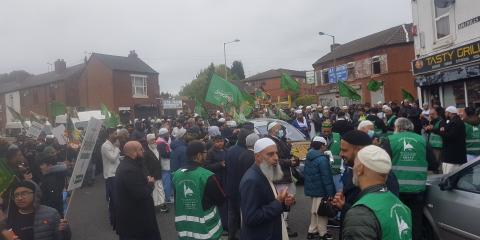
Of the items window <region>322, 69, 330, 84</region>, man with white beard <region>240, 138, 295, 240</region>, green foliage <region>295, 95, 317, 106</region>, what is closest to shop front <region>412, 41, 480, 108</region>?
man with white beard <region>240, 138, 295, 240</region>

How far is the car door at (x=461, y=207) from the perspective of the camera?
4555mm

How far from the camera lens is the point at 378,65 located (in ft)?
129

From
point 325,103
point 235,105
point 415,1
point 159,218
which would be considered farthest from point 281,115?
point 325,103

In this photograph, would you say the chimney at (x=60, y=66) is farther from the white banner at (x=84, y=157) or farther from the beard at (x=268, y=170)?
the beard at (x=268, y=170)

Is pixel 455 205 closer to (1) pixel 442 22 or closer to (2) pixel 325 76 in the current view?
(1) pixel 442 22

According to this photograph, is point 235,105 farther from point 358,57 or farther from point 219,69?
point 219,69

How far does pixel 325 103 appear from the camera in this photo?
46031 millimetres

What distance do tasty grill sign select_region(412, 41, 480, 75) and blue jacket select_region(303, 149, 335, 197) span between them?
7079mm

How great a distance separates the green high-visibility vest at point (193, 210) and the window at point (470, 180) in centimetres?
284

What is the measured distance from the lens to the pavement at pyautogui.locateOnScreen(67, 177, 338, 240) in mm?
7766

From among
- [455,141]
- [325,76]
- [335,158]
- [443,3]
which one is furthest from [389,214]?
[325,76]

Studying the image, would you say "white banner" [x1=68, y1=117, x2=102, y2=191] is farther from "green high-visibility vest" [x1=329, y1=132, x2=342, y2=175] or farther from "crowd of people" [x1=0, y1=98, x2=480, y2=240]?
"green high-visibility vest" [x1=329, y1=132, x2=342, y2=175]

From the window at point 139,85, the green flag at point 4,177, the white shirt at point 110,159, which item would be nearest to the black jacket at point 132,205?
the green flag at point 4,177

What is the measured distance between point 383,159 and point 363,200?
308 millimetres
